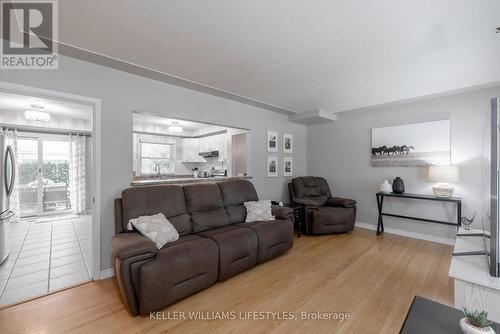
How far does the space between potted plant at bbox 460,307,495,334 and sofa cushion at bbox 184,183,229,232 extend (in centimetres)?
252

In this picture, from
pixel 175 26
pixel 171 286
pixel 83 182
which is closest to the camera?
pixel 175 26

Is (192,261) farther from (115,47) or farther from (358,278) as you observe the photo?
(115,47)

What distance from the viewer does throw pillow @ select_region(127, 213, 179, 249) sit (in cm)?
228

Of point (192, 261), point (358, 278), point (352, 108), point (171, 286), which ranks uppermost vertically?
point (352, 108)

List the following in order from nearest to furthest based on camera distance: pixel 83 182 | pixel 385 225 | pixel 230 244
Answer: pixel 230 244, pixel 385 225, pixel 83 182

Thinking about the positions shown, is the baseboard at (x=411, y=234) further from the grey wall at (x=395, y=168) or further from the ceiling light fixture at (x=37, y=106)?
the ceiling light fixture at (x=37, y=106)

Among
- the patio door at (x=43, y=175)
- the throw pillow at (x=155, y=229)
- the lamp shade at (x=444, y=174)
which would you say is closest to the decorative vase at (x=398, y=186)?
the lamp shade at (x=444, y=174)

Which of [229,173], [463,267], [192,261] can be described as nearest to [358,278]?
[463,267]

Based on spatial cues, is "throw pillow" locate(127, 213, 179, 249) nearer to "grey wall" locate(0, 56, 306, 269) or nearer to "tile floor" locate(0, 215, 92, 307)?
"grey wall" locate(0, 56, 306, 269)

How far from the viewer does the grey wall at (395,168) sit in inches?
136

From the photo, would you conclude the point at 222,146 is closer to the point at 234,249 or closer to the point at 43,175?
the point at 234,249

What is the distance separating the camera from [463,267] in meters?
1.73

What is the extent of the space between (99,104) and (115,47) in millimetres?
731

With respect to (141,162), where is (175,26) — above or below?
above
